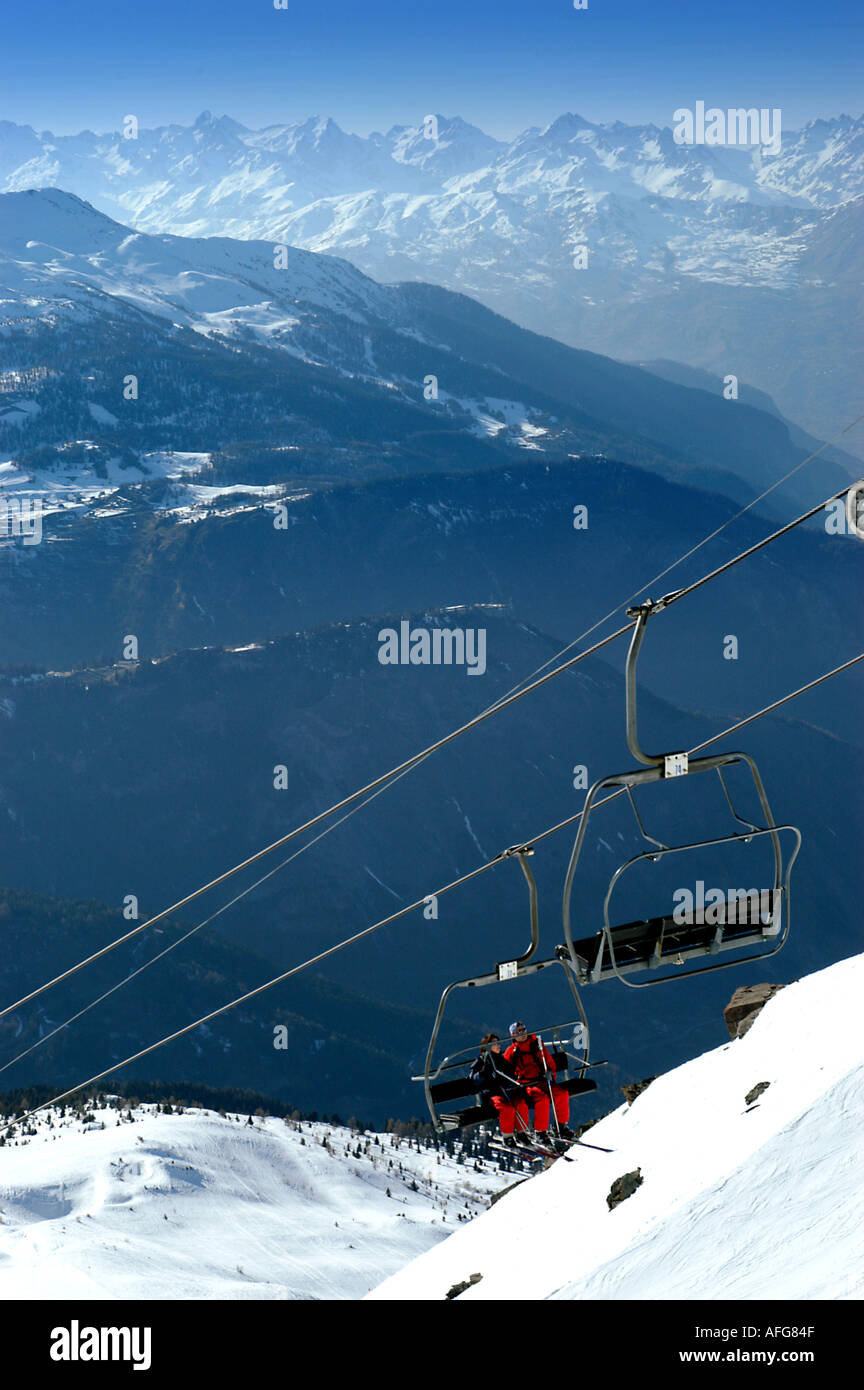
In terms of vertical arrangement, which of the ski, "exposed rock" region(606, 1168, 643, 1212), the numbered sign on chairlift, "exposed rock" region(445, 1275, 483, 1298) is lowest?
"exposed rock" region(445, 1275, 483, 1298)

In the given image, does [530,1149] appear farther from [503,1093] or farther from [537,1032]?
[537,1032]

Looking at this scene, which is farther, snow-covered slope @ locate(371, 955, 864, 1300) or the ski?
the ski

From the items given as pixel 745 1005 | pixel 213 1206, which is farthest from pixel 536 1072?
pixel 213 1206

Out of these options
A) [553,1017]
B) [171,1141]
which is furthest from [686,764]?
[553,1017]

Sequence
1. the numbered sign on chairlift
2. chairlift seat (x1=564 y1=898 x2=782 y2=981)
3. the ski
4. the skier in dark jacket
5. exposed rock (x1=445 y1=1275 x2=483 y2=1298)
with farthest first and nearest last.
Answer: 1. exposed rock (x1=445 y1=1275 x2=483 y2=1298)
2. the skier in dark jacket
3. the ski
4. chairlift seat (x1=564 y1=898 x2=782 y2=981)
5. the numbered sign on chairlift

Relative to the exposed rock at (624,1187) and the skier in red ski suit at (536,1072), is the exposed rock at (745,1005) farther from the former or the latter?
the skier in red ski suit at (536,1072)

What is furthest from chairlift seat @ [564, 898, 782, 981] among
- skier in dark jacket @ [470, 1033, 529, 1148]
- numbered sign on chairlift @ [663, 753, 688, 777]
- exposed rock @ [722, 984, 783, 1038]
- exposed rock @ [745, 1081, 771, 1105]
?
exposed rock @ [722, 984, 783, 1038]

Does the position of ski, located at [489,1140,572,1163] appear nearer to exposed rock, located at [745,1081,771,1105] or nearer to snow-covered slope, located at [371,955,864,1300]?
snow-covered slope, located at [371,955,864,1300]

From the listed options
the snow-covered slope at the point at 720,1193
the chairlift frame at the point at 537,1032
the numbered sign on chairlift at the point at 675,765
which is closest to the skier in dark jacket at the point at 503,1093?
the chairlift frame at the point at 537,1032
